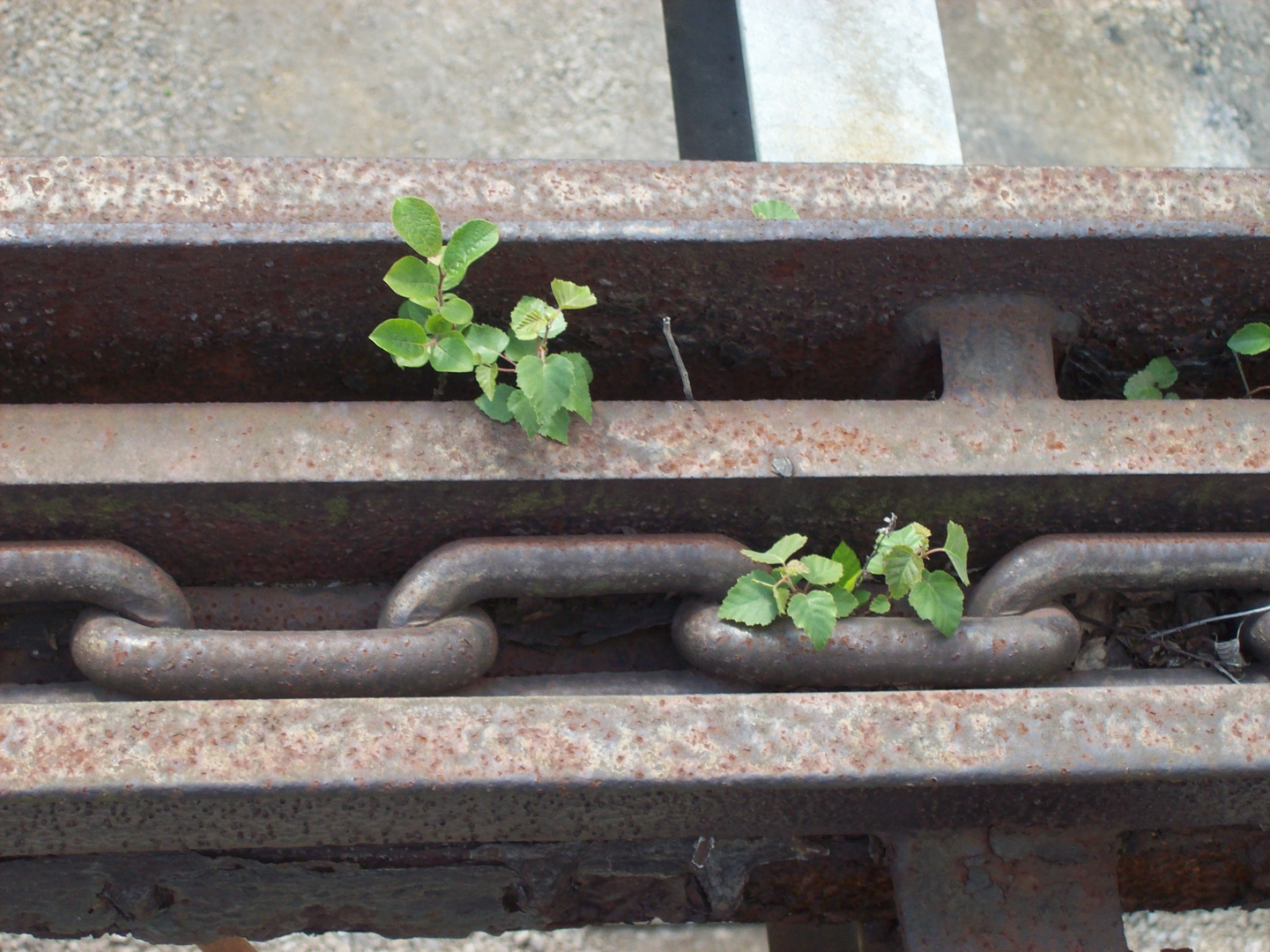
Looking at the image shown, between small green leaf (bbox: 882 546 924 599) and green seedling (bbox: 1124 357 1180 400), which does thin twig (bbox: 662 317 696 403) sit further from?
green seedling (bbox: 1124 357 1180 400)

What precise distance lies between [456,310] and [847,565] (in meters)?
0.54

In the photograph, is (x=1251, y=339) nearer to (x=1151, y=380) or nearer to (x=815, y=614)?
(x=1151, y=380)

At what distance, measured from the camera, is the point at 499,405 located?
130cm

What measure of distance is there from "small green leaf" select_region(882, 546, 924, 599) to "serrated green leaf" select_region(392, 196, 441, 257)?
0.61 meters

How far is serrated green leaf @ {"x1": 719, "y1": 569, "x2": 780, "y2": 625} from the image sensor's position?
126 cm

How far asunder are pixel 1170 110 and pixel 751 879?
2.82m

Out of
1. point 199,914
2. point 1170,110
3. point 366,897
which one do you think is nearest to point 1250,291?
point 366,897

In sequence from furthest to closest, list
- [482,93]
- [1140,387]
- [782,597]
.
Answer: [482,93], [1140,387], [782,597]

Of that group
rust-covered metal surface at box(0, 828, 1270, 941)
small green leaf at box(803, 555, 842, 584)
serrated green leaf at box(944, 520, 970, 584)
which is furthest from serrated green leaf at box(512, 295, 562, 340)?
rust-covered metal surface at box(0, 828, 1270, 941)

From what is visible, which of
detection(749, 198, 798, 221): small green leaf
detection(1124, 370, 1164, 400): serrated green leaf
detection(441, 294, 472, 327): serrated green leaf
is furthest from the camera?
detection(1124, 370, 1164, 400): serrated green leaf

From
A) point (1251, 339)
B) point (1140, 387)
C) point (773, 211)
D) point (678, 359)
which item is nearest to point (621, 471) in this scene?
point (678, 359)

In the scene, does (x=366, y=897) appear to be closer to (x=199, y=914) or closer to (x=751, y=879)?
(x=199, y=914)

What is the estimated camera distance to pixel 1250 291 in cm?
145

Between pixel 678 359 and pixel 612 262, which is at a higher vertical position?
pixel 612 262
